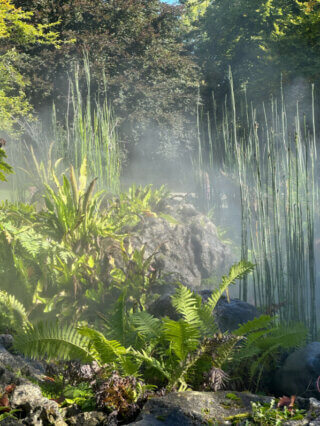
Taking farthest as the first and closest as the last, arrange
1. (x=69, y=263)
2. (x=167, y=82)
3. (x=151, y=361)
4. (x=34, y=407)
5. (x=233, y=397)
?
(x=167, y=82), (x=69, y=263), (x=151, y=361), (x=233, y=397), (x=34, y=407)

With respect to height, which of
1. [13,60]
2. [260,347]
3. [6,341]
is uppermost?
[13,60]

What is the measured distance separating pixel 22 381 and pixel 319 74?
8.57 m

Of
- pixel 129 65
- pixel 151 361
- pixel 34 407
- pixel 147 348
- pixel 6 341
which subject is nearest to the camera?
pixel 34 407

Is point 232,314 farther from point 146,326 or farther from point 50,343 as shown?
point 50,343

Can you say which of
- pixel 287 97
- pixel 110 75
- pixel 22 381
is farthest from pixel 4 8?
pixel 22 381

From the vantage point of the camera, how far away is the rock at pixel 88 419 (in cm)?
178

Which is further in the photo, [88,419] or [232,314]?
[232,314]

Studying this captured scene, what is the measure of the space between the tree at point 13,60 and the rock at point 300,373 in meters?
7.69

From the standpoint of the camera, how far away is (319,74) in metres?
8.98

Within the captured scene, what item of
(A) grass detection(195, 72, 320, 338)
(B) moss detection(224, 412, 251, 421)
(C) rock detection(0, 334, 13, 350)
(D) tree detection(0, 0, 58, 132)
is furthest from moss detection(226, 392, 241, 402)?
(D) tree detection(0, 0, 58, 132)

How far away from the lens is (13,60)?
9383mm

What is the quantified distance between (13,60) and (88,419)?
8895 millimetres

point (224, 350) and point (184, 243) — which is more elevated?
point (184, 243)

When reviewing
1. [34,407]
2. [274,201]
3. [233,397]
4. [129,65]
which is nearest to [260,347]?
[233,397]
